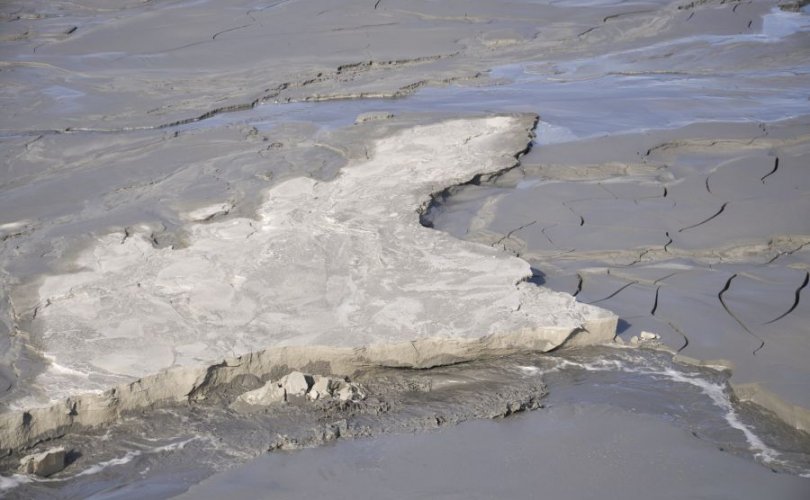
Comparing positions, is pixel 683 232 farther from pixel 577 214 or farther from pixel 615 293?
pixel 615 293

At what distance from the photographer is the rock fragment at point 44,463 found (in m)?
3.67

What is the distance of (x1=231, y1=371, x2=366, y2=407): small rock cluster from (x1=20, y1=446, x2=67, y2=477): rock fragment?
76 centimetres

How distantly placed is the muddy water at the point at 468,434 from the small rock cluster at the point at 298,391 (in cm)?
5

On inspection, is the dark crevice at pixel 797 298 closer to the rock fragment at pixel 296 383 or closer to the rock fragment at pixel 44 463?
the rock fragment at pixel 296 383

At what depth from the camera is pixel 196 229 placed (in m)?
5.70

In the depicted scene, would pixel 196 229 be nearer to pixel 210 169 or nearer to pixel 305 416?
pixel 210 169

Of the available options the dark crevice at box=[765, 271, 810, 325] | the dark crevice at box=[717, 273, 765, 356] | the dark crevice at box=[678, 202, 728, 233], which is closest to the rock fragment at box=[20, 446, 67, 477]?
the dark crevice at box=[717, 273, 765, 356]

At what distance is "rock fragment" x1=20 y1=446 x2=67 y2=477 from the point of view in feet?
12.0

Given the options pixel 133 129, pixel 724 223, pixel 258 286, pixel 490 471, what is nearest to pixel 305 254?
pixel 258 286

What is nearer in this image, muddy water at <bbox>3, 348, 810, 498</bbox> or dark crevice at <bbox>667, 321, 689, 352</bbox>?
muddy water at <bbox>3, 348, 810, 498</bbox>

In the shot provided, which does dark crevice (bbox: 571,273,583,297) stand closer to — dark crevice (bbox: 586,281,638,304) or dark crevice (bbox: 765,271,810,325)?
dark crevice (bbox: 586,281,638,304)

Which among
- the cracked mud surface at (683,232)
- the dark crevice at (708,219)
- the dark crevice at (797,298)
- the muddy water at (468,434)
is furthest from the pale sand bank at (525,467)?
the dark crevice at (708,219)

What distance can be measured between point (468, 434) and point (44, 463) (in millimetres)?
1742

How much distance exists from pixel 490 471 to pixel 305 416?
89 centimetres
